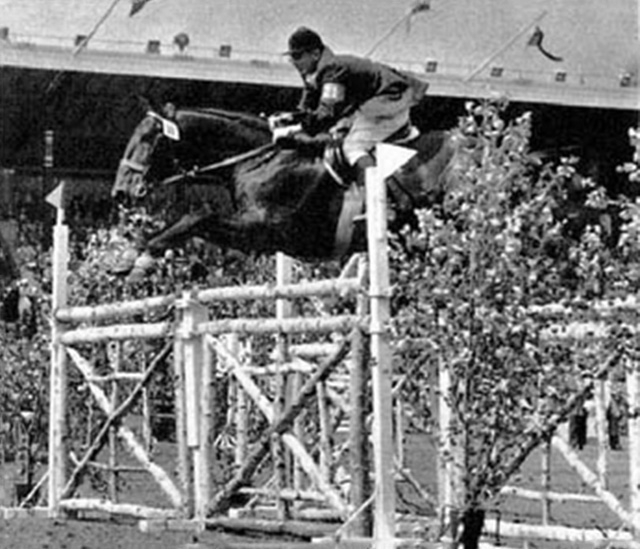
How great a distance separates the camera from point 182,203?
15.5 metres

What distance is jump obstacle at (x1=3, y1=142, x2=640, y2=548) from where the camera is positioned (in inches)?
305

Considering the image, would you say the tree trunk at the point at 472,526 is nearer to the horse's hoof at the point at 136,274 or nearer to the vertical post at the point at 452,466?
the vertical post at the point at 452,466

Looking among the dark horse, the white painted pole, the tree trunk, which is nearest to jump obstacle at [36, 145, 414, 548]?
the white painted pole

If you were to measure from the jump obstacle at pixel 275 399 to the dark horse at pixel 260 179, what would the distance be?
2.74 ft

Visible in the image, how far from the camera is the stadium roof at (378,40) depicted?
1374 centimetres

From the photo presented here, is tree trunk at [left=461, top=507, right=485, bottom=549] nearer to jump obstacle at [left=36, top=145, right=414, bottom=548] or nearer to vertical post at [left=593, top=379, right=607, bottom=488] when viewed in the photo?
jump obstacle at [left=36, top=145, right=414, bottom=548]

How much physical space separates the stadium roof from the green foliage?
3.33m

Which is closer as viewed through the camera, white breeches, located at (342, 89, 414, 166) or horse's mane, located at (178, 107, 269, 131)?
white breeches, located at (342, 89, 414, 166)

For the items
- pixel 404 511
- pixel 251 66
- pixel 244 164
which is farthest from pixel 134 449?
pixel 251 66

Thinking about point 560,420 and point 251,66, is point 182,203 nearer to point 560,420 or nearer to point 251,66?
point 251,66

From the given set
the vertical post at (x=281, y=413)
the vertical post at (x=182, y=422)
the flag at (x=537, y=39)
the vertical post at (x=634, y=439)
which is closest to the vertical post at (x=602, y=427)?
the vertical post at (x=634, y=439)

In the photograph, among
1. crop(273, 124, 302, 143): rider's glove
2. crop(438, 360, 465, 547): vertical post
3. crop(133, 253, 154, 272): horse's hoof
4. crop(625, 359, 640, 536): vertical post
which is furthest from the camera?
crop(273, 124, 302, 143): rider's glove

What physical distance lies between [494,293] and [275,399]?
364 centimetres

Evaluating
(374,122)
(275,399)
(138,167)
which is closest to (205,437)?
(275,399)
